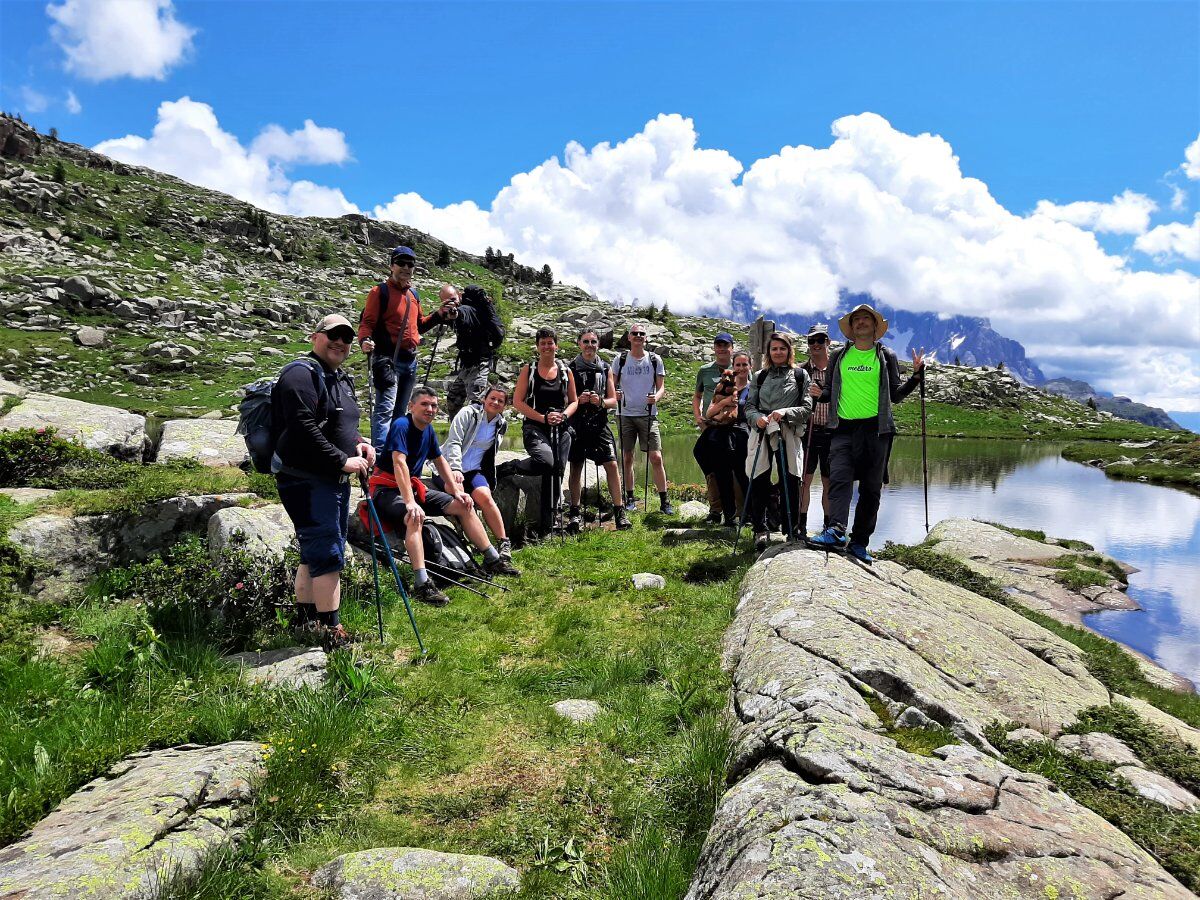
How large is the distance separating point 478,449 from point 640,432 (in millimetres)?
4256

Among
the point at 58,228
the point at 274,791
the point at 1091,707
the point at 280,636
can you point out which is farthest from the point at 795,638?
the point at 58,228

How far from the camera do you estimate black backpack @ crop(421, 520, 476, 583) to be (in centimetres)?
966

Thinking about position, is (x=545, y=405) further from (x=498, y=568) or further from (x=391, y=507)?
(x=391, y=507)

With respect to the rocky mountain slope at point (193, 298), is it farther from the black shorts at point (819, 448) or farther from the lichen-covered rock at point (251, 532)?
the lichen-covered rock at point (251, 532)

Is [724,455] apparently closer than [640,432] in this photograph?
Yes

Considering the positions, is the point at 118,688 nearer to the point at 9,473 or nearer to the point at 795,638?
the point at 795,638

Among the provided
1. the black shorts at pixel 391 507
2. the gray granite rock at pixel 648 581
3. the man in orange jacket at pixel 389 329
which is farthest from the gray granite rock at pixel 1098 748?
the man in orange jacket at pixel 389 329

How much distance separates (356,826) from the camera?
170 inches

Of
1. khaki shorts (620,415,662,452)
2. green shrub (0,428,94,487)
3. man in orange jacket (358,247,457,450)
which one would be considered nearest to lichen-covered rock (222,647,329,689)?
man in orange jacket (358,247,457,450)

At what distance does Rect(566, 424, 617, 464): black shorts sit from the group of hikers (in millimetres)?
32

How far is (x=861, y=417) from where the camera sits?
856cm

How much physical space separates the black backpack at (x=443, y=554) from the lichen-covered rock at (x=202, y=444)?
5.64 m

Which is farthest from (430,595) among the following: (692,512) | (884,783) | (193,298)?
(193,298)

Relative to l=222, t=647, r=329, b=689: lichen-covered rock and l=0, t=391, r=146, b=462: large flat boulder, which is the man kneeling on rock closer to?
l=222, t=647, r=329, b=689: lichen-covered rock
